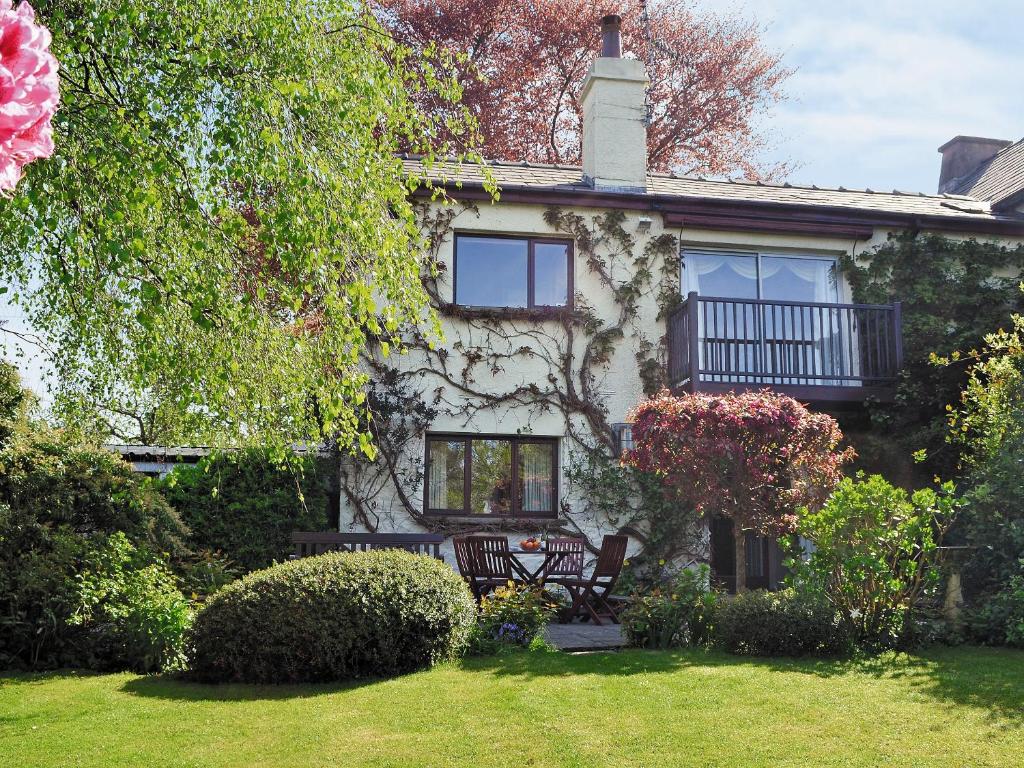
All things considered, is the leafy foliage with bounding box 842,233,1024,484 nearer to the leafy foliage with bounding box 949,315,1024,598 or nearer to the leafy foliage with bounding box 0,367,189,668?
the leafy foliage with bounding box 949,315,1024,598

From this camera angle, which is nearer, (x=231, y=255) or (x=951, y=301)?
(x=231, y=255)

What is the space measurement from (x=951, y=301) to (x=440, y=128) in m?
10.9

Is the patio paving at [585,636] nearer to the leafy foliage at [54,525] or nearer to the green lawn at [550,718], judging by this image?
the green lawn at [550,718]

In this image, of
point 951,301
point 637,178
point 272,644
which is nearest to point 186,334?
point 272,644

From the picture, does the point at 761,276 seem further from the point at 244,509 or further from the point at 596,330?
the point at 244,509

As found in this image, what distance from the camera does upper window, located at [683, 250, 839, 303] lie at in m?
13.8

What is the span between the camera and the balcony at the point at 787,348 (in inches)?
491

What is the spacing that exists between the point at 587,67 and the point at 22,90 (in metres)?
19.9

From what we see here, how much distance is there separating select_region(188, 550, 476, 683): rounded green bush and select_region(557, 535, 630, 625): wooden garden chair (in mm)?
3237

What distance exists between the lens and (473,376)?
42.1 feet

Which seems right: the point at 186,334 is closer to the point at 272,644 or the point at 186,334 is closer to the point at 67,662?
the point at 272,644

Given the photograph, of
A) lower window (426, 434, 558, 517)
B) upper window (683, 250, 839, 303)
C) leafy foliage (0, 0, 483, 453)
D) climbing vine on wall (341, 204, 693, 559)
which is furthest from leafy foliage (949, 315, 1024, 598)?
leafy foliage (0, 0, 483, 453)

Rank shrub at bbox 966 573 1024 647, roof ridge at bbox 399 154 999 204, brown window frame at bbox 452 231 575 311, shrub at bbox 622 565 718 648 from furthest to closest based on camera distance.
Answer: roof ridge at bbox 399 154 999 204 < brown window frame at bbox 452 231 575 311 < shrub at bbox 622 565 718 648 < shrub at bbox 966 573 1024 647

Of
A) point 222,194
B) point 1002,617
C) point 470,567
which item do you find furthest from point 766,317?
point 222,194
